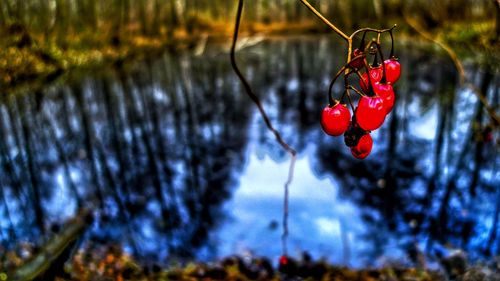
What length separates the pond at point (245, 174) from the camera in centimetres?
482

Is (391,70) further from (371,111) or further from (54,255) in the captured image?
(54,255)

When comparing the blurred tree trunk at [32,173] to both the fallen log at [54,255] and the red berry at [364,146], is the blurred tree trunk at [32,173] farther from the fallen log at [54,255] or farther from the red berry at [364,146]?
the red berry at [364,146]

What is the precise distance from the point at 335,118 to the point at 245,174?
217 inches

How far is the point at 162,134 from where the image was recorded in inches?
332

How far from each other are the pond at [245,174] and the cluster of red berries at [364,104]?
340cm

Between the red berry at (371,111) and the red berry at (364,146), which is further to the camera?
the red berry at (364,146)

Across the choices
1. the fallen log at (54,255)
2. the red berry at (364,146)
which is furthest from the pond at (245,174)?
the red berry at (364,146)

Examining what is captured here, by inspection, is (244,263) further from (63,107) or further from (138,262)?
(63,107)

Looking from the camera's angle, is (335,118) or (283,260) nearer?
(335,118)

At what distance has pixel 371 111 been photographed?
1.16 m

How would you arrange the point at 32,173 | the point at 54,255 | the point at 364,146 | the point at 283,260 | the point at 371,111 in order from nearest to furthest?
1. the point at 371,111
2. the point at 364,146
3. the point at 54,255
4. the point at 283,260
5. the point at 32,173

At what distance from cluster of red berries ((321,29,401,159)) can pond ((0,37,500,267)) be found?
134 inches

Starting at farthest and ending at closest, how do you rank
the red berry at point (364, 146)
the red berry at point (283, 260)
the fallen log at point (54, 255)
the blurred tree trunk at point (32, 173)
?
1. the blurred tree trunk at point (32, 173)
2. the red berry at point (283, 260)
3. the fallen log at point (54, 255)
4. the red berry at point (364, 146)

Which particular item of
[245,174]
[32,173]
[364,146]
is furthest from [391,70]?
[32,173]
